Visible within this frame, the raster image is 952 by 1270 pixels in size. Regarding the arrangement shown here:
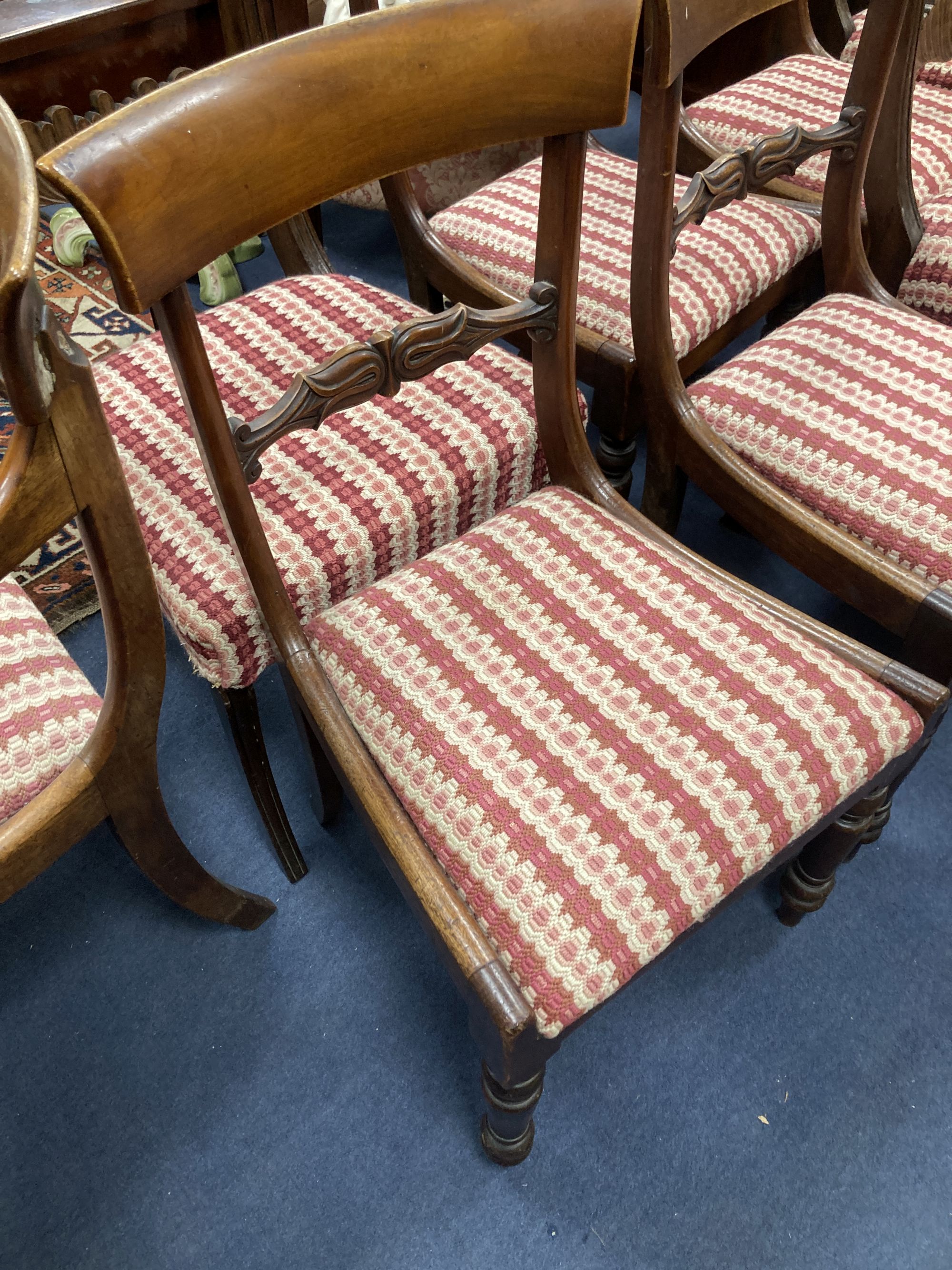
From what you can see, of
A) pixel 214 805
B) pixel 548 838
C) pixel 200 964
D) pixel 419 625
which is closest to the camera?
pixel 548 838

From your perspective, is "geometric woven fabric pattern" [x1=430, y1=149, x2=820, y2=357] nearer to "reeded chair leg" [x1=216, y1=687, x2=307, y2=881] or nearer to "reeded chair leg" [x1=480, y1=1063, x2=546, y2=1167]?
"reeded chair leg" [x1=216, y1=687, x2=307, y2=881]

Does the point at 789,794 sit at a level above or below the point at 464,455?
below

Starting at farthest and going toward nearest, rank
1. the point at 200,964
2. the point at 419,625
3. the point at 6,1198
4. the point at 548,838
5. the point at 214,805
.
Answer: the point at 214,805, the point at 200,964, the point at 6,1198, the point at 419,625, the point at 548,838

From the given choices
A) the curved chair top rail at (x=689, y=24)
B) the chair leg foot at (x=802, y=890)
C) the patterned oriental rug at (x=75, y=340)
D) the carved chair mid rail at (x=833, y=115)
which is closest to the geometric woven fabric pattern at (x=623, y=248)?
the carved chair mid rail at (x=833, y=115)

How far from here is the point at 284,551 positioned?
0.87 meters

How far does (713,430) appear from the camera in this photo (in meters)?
1.03

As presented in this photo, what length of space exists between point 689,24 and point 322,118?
399mm

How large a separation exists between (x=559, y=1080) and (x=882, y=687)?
0.56m

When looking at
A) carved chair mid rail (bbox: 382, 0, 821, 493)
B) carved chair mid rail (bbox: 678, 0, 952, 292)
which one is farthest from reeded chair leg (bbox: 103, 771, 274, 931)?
carved chair mid rail (bbox: 678, 0, 952, 292)

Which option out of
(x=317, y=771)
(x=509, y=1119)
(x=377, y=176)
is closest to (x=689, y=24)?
(x=377, y=176)

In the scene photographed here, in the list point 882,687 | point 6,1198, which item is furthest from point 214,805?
point 882,687

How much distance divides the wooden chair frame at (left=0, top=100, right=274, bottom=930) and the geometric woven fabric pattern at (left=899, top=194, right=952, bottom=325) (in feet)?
3.81

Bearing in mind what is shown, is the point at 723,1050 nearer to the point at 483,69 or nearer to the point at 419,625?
the point at 419,625

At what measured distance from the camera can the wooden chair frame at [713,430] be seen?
0.86 meters
